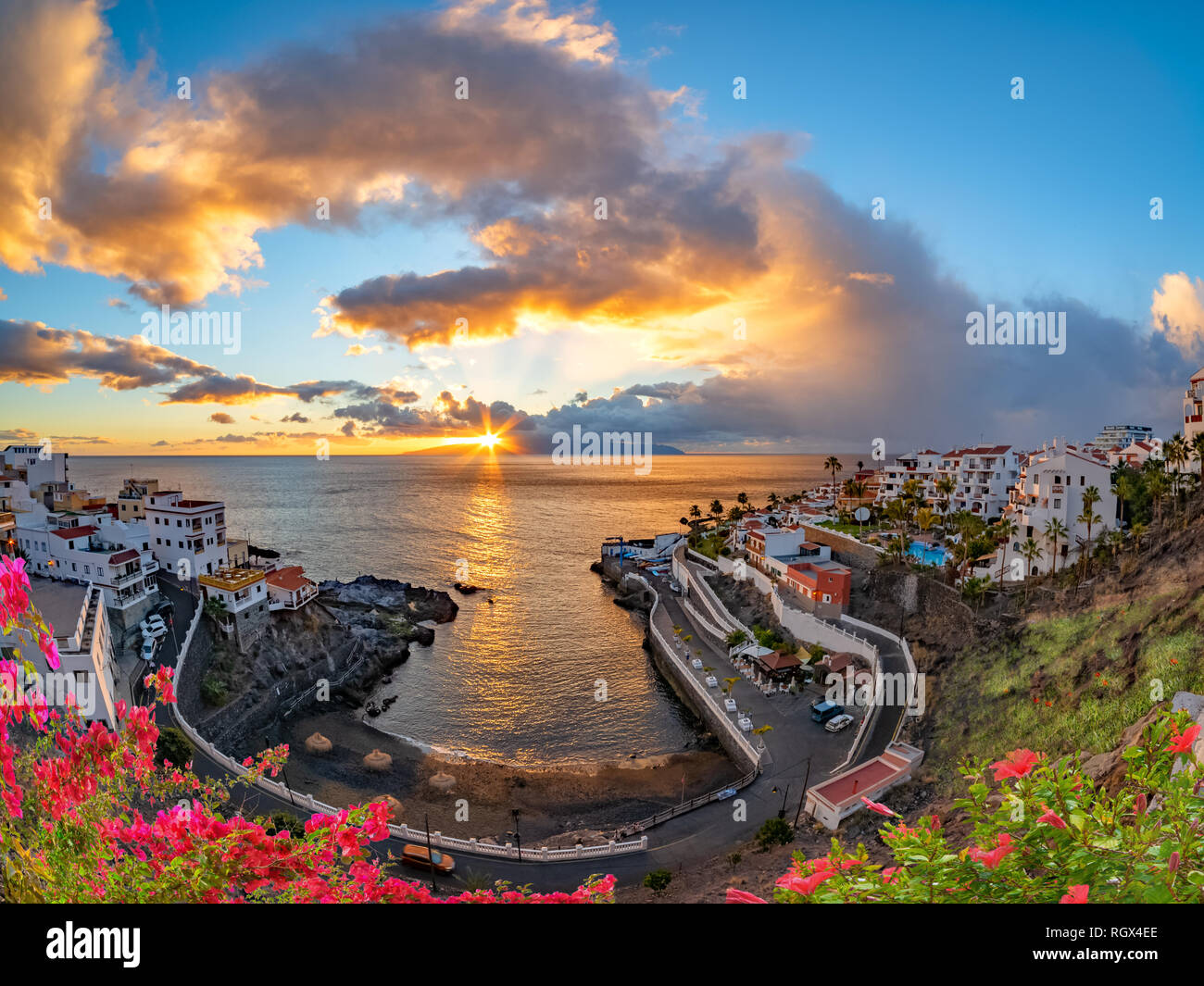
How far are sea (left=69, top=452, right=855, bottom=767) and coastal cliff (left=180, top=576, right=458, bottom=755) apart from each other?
2.20 meters

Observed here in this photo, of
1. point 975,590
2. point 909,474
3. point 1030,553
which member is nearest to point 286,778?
point 975,590

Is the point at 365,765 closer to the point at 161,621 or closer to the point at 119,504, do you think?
the point at 161,621

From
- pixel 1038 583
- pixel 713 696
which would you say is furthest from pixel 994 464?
pixel 713 696

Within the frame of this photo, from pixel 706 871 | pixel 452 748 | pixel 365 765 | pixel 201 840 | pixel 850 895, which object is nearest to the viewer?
pixel 850 895

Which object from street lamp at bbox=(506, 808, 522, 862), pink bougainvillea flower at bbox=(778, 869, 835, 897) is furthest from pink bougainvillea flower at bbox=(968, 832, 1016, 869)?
street lamp at bbox=(506, 808, 522, 862)

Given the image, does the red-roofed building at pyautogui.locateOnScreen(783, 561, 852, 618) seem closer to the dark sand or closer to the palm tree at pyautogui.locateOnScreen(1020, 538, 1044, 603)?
the palm tree at pyautogui.locateOnScreen(1020, 538, 1044, 603)

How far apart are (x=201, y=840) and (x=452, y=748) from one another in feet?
83.2

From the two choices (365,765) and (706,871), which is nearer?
(706,871)

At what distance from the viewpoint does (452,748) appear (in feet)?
88.0

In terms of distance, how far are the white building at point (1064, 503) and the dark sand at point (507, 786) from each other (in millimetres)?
20636

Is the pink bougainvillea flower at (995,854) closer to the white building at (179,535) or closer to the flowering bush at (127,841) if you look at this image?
the flowering bush at (127,841)

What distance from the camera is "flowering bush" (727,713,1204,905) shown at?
9.86 feet

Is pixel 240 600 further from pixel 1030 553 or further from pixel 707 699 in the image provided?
pixel 1030 553
